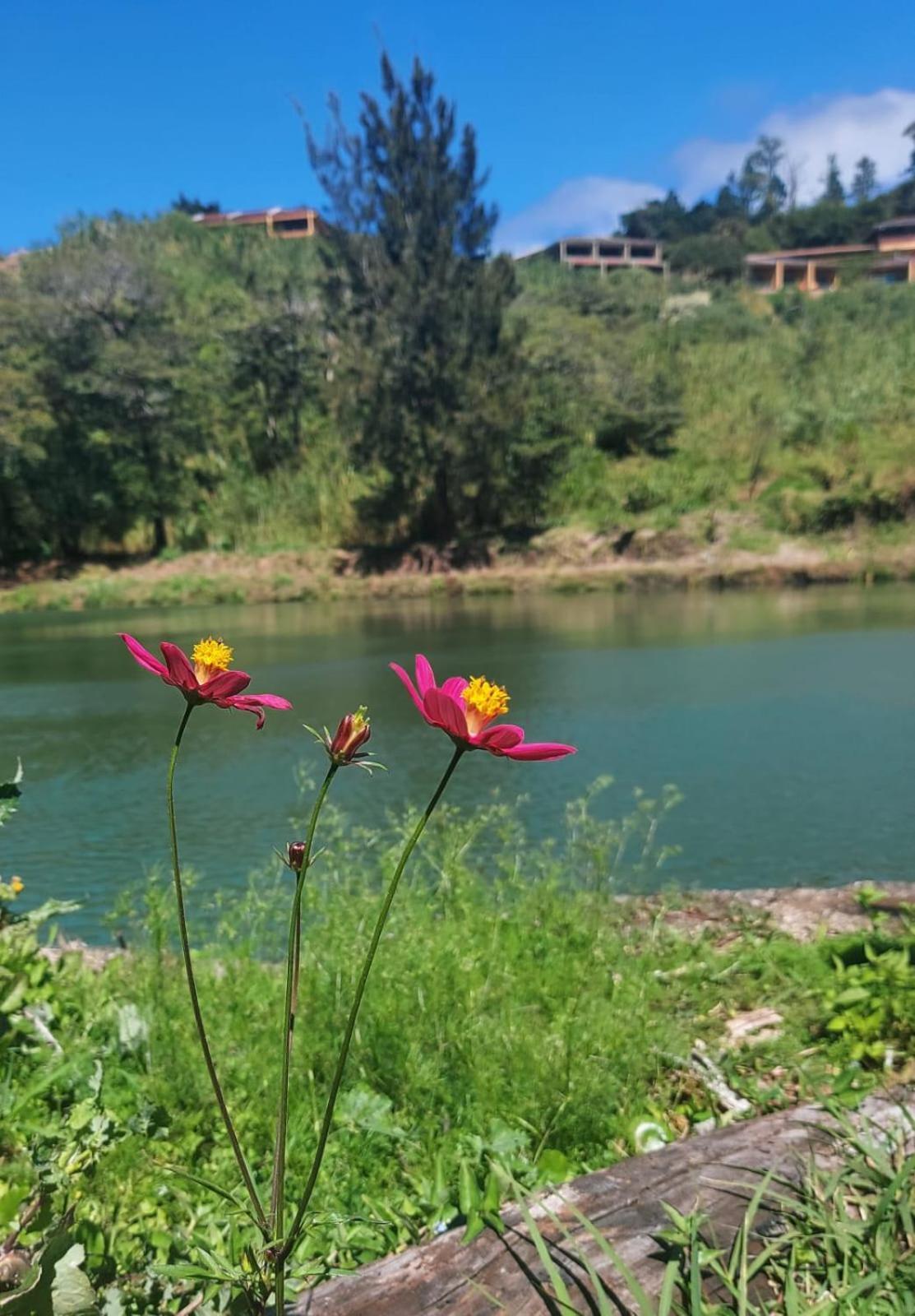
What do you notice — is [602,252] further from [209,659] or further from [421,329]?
[209,659]

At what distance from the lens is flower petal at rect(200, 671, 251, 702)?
2.91 feet

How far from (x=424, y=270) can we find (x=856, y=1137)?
20806 millimetres

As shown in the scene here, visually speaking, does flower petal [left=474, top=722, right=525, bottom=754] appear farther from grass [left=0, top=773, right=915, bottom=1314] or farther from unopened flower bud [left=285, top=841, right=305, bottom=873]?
grass [left=0, top=773, right=915, bottom=1314]

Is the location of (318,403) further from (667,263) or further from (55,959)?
(667,263)

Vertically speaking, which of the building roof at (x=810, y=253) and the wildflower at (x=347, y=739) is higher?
the building roof at (x=810, y=253)

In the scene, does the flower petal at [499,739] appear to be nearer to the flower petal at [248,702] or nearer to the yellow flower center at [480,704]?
the yellow flower center at [480,704]

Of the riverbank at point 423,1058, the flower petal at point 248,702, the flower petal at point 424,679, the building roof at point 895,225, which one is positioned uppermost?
the building roof at point 895,225

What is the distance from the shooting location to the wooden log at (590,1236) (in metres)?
1.24

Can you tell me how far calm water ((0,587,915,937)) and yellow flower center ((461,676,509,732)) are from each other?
326 cm

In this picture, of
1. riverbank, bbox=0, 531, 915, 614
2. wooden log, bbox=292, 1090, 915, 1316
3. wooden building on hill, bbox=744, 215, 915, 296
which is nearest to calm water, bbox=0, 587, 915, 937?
wooden log, bbox=292, 1090, 915, 1316

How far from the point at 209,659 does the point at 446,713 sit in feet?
0.78

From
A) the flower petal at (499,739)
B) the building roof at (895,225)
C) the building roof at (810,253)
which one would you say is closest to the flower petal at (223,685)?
the flower petal at (499,739)

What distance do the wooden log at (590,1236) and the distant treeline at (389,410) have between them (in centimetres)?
1847

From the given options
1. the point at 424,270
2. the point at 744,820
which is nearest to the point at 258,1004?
the point at 744,820
